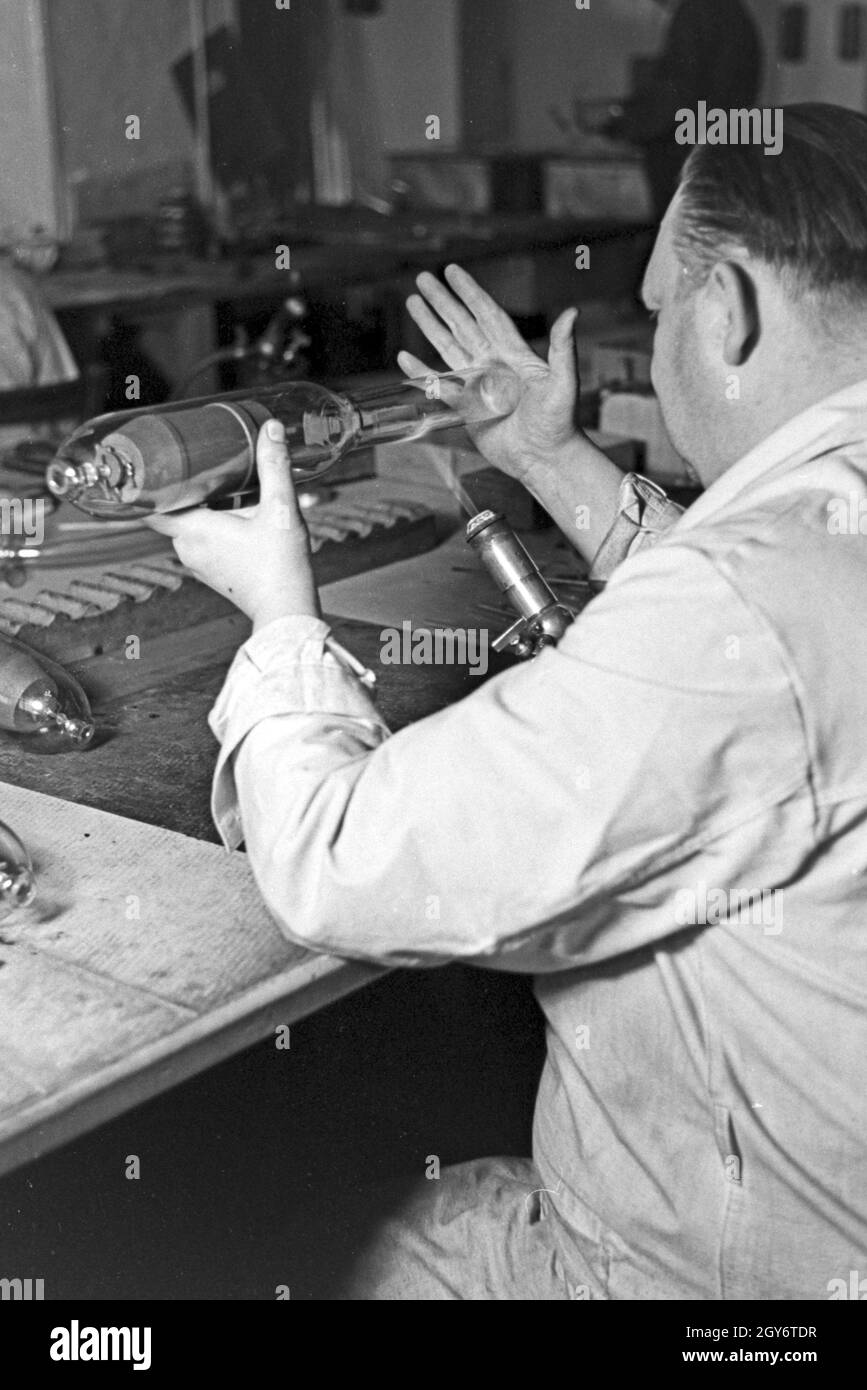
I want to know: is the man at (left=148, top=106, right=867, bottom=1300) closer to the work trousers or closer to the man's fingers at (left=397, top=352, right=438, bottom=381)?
the work trousers

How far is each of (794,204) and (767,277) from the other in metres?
0.05

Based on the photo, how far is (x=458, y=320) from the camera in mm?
1563

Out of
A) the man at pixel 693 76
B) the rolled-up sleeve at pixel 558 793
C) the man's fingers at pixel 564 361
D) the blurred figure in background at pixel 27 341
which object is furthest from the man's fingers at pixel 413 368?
the man at pixel 693 76

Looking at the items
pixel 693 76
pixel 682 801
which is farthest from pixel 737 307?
pixel 693 76

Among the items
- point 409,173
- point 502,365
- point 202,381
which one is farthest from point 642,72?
point 502,365

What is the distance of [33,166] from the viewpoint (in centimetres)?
480

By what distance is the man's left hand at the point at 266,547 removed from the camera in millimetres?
1060

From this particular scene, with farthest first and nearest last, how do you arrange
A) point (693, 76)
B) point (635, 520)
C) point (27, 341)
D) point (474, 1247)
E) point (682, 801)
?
point (693, 76) → point (27, 341) → point (635, 520) → point (474, 1247) → point (682, 801)

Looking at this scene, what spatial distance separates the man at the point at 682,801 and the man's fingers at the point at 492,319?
19.4 inches

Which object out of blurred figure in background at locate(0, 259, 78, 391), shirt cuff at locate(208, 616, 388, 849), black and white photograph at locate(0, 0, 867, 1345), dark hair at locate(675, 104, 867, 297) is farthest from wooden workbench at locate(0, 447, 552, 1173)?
blurred figure in background at locate(0, 259, 78, 391)

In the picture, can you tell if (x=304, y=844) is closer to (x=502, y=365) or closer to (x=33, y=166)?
(x=502, y=365)

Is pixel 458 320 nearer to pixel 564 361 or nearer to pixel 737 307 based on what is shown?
pixel 564 361

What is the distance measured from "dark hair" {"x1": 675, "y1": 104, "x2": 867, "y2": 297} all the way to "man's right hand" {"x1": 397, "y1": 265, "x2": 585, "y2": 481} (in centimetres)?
46

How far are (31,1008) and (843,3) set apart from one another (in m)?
6.62
